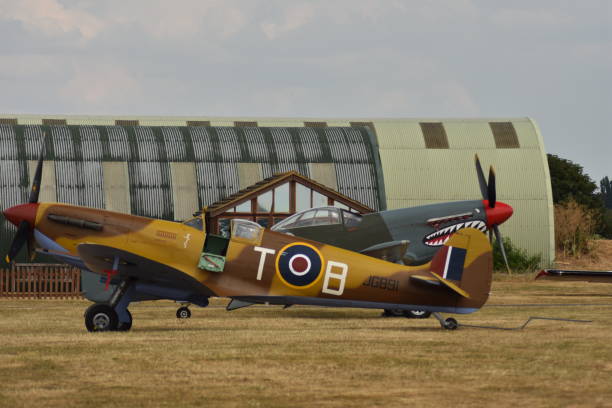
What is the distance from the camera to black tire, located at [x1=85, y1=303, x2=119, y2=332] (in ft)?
57.7

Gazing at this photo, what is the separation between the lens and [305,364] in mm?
12961

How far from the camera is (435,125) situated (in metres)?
49.7

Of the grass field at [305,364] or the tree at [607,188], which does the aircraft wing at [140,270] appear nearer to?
the grass field at [305,364]

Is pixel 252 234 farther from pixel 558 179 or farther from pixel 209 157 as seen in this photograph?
pixel 558 179

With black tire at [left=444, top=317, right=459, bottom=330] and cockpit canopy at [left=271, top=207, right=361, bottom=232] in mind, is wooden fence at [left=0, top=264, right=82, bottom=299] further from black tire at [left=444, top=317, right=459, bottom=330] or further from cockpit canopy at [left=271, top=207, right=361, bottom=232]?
black tire at [left=444, top=317, right=459, bottom=330]

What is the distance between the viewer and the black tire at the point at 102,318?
57.7 ft

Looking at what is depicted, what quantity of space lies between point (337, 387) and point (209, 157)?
1267 inches

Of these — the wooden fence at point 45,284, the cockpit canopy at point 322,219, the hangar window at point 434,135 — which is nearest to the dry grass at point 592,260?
the hangar window at point 434,135

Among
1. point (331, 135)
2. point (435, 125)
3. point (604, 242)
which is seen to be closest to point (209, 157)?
point (331, 135)

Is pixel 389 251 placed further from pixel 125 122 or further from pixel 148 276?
pixel 125 122

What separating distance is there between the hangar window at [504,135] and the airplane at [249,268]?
30280 millimetres

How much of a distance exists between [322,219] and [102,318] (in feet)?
21.3

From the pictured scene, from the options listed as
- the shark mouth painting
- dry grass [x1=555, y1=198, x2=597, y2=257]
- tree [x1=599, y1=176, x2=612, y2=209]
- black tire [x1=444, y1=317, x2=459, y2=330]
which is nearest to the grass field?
black tire [x1=444, y1=317, x2=459, y2=330]

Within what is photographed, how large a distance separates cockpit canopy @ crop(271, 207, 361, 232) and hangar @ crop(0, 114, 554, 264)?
15987mm
